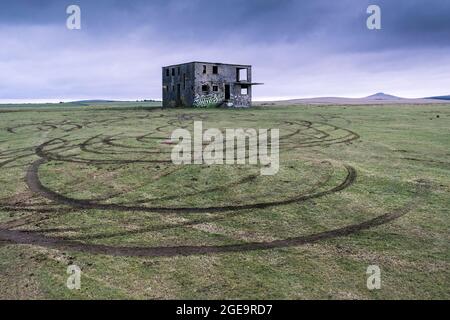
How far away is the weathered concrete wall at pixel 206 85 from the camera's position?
205 feet

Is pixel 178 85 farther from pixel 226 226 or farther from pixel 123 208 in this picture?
pixel 226 226

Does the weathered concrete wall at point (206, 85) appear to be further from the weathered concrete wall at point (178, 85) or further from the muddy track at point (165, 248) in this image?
the muddy track at point (165, 248)

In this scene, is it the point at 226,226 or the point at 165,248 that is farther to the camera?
the point at 226,226

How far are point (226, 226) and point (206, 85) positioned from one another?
54579mm

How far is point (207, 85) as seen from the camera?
2505 inches

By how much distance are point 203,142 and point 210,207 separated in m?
11.7

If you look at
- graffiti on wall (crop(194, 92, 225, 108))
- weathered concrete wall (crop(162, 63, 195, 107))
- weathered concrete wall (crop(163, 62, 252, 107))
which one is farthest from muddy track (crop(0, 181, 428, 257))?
weathered concrete wall (crop(162, 63, 195, 107))

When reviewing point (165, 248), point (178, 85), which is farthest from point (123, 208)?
point (178, 85)

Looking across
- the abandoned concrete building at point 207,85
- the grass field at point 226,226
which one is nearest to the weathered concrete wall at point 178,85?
the abandoned concrete building at point 207,85

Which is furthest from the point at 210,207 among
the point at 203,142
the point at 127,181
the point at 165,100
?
the point at 165,100

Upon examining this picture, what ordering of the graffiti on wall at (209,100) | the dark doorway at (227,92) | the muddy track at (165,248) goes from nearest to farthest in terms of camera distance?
the muddy track at (165,248)
the graffiti on wall at (209,100)
the dark doorway at (227,92)

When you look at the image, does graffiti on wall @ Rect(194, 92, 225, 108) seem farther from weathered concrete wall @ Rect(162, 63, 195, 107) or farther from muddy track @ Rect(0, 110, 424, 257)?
muddy track @ Rect(0, 110, 424, 257)

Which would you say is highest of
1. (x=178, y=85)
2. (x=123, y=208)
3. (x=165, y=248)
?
(x=178, y=85)

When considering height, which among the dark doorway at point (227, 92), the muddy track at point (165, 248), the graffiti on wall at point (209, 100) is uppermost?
the dark doorway at point (227, 92)
